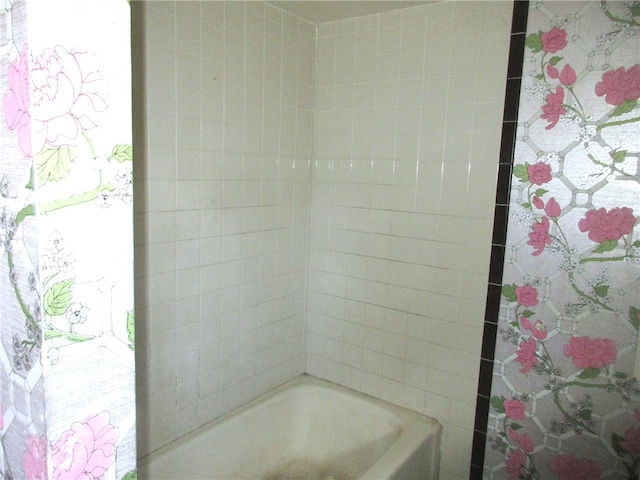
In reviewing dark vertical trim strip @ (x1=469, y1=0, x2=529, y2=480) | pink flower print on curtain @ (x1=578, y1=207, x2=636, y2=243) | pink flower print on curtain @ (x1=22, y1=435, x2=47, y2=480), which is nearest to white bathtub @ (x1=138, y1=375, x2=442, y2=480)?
dark vertical trim strip @ (x1=469, y1=0, x2=529, y2=480)

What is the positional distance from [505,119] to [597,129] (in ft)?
0.98

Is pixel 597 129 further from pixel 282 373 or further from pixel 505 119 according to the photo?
pixel 282 373

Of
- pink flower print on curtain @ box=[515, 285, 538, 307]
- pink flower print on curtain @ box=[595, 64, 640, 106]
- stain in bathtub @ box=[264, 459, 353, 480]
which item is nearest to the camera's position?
pink flower print on curtain @ box=[595, 64, 640, 106]

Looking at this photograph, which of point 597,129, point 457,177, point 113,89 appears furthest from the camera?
point 457,177

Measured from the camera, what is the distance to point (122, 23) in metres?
0.51

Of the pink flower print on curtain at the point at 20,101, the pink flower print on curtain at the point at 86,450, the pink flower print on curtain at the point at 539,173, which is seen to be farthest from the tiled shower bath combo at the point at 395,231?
the pink flower print on curtain at the point at 86,450

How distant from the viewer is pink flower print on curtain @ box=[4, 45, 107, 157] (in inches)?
18.1

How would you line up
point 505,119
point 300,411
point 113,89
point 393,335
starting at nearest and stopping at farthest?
point 113,89 → point 505,119 → point 393,335 → point 300,411

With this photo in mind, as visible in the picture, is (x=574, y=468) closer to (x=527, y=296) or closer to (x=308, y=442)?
(x=527, y=296)

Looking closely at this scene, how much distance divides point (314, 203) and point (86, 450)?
68.4 inches

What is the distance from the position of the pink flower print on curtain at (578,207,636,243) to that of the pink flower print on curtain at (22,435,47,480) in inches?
62.5

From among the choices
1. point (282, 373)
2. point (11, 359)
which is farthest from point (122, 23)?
point (282, 373)

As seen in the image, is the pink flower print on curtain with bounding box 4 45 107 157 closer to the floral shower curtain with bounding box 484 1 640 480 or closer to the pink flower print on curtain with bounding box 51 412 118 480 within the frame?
the pink flower print on curtain with bounding box 51 412 118 480

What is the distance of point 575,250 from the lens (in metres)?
1.53
